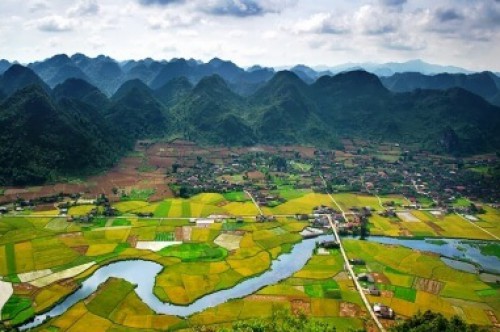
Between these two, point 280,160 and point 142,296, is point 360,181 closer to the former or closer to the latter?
point 280,160

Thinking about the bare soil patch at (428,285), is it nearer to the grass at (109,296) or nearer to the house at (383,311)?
the house at (383,311)

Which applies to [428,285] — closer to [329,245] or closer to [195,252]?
[329,245]

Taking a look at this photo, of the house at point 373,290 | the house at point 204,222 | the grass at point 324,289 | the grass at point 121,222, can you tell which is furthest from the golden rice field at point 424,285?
the grass at point 121,222

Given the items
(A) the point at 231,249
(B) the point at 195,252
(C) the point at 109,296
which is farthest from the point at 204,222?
(C) the point at 109,296

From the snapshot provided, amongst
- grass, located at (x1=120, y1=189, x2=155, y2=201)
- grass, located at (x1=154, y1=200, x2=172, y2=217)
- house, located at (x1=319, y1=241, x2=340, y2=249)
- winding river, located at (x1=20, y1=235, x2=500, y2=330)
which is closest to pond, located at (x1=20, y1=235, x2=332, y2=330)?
winding river, located at (x1=20, y1=235, x2=500, y2=330)

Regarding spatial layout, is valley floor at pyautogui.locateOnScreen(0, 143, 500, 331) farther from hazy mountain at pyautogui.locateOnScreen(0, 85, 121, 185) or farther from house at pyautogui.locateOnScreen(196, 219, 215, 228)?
hazy mountain at pyautogui.locateOnScreen(0, 85, 121, 185)

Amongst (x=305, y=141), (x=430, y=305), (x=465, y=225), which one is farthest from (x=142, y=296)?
(x=305, y=141)
